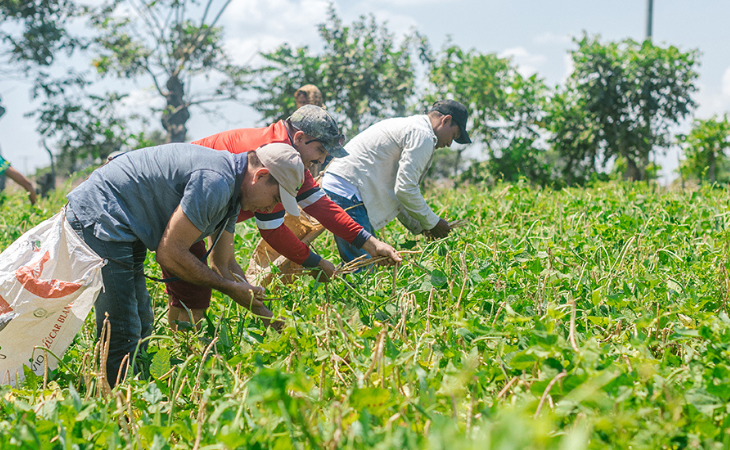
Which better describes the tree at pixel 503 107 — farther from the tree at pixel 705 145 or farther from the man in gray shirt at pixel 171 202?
the man in gray shirt at pixel 171 202

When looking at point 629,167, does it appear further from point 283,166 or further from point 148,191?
Answer: point 148,191

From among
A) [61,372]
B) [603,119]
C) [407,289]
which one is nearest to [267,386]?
[407,289]

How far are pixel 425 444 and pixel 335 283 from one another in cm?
135

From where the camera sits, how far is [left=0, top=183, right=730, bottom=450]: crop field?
3.88ft

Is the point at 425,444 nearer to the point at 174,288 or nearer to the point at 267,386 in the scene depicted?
the point at 267,386

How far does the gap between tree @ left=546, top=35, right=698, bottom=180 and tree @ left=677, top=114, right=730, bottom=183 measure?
1.79 feet

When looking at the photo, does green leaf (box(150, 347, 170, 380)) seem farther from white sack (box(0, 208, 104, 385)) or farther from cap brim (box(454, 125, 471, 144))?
cap brim (box(454, 125, 471, 144))

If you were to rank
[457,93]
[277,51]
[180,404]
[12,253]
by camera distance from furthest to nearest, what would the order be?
1. [277,51]
2. [457,93]
3. [12,253]
4. [180,404]

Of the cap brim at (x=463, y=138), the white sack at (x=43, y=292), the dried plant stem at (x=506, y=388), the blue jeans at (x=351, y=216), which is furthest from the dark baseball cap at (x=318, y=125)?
the dried plant stem at (x=506, y=388)

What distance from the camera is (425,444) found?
109 cm

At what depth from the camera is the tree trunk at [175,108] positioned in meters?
13.7

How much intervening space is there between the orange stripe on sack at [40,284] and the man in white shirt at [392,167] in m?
1.62

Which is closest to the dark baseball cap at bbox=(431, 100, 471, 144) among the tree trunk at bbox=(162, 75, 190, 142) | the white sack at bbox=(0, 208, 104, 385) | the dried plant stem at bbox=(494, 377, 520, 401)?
the white sack at bbox=(0, 208, 104, 385)

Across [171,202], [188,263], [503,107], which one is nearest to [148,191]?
[171,202]
